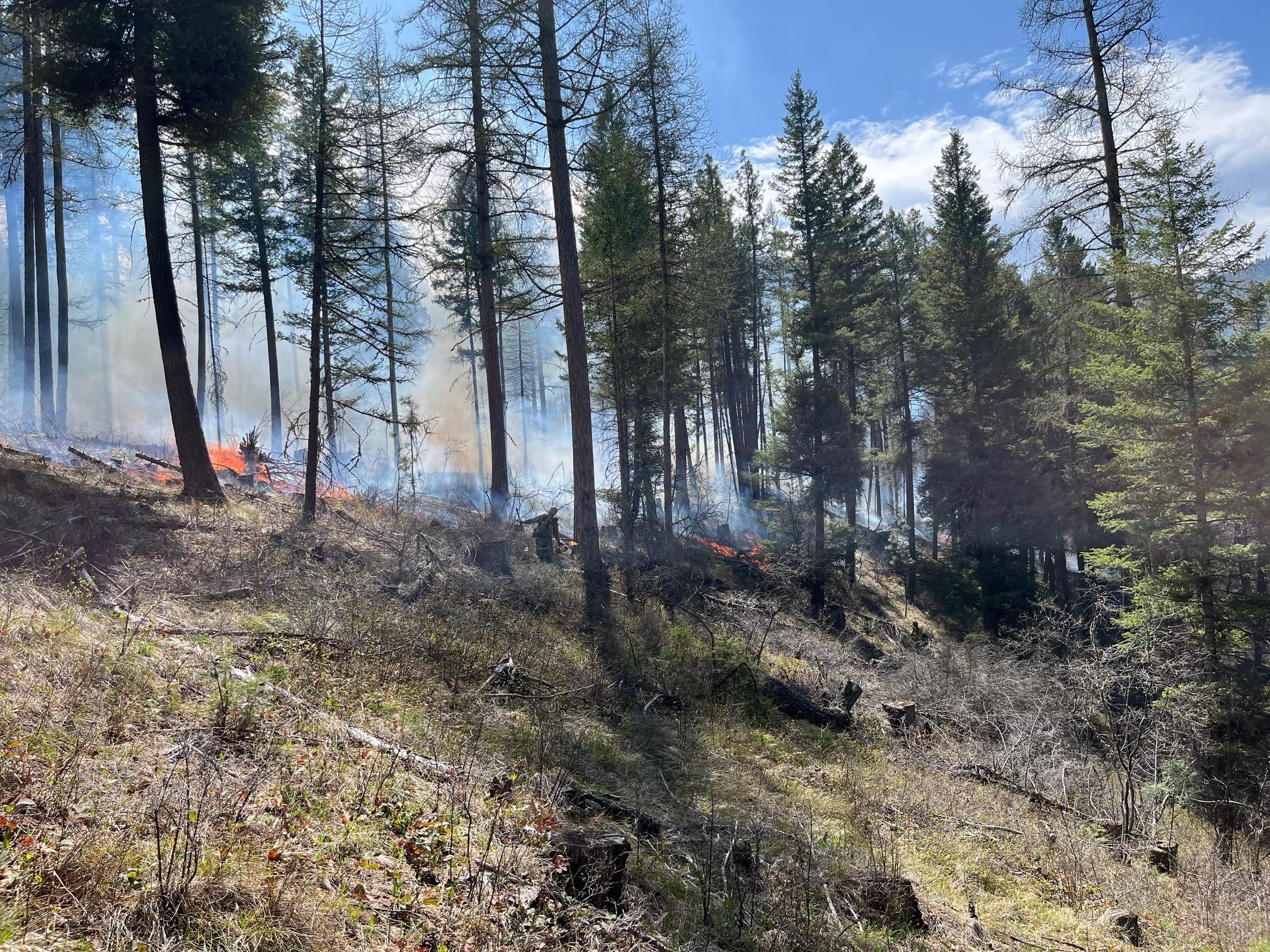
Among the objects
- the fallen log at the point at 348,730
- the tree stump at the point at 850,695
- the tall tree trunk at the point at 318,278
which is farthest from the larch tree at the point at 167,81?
the tree stump at the point at 850,695

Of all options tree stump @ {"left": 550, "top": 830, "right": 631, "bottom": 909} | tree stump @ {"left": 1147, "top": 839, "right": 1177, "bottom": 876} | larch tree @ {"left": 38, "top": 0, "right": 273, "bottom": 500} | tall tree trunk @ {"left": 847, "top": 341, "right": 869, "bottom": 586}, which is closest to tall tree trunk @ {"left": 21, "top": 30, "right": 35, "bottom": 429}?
larch tree @ {"left": 38, "top": 0, "right": 273, "bottom": 500}

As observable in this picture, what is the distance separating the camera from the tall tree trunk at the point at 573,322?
1073cm

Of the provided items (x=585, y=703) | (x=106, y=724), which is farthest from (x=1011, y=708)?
(x=106, y=724)

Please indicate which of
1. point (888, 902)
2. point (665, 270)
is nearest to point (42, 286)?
point (665, 270)

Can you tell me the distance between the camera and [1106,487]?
21.1 metres

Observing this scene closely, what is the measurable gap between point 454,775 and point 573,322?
8410 millimetres

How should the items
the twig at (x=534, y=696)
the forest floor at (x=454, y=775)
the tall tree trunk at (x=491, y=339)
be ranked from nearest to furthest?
the forest floor at (x=454, y=775), the twig at (x=534, y=696), the tall tree trunk at (x=491, y=339)

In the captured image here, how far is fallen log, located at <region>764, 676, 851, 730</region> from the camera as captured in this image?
897 centimetres

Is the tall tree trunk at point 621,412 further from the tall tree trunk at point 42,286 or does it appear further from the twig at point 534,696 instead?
the tall tree trunk at point 42,286

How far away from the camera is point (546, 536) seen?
14.0 meters

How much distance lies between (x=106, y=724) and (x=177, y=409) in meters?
9.33

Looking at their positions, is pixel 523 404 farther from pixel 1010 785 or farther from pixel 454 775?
pixel 454 775

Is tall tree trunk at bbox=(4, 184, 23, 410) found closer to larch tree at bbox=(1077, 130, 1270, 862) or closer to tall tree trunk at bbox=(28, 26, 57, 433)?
tall tree trunk at bbox=(28, 26, 57, 433)

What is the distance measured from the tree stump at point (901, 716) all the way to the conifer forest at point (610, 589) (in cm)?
6
